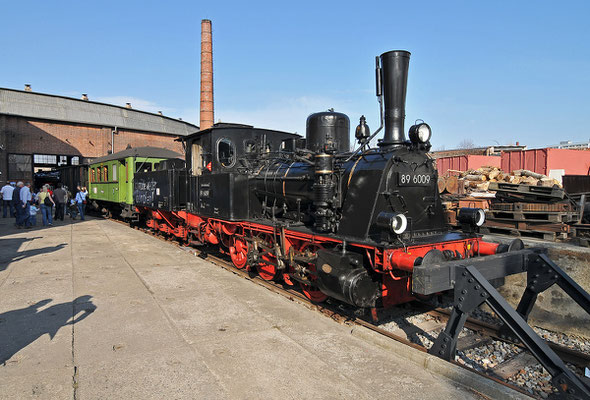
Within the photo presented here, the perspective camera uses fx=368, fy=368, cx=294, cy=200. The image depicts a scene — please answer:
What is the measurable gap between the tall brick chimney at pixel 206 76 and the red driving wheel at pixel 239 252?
1641 centimetres

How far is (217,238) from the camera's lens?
27.2 ft

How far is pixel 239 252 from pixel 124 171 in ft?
30.5

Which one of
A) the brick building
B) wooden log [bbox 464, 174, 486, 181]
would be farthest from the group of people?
wooden log [bbox 464, 174, 486, 181]

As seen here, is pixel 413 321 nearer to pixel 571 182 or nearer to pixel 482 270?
pixel 482 270

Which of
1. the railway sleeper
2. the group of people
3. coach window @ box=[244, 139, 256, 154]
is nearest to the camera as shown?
the railway sleeper

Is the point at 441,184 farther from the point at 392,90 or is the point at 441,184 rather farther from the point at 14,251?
the point at 14,251

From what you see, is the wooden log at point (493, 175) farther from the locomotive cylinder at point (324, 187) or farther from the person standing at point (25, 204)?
the person standing at point (25, 204)

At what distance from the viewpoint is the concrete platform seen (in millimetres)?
3180

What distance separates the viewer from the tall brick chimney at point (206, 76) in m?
22.7

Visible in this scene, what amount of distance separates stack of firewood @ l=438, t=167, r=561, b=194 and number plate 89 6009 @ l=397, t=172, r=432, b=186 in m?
6.92

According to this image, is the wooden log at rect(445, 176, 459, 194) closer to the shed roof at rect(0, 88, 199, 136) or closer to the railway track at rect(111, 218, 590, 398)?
the railway track at rect(111, 218, 590, 398)

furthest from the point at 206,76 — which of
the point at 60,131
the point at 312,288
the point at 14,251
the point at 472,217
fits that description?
the point at 472,217

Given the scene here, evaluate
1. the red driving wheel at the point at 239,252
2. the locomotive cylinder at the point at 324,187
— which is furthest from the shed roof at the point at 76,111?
the locomotive cylinder at the point at 324,187

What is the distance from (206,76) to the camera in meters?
22.8
